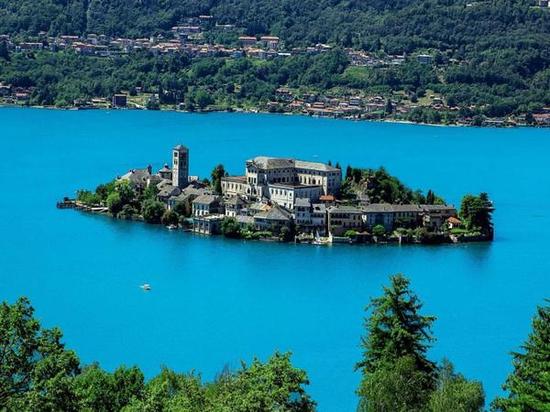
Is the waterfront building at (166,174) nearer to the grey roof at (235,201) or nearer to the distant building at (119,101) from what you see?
the grey roof at (235,201)

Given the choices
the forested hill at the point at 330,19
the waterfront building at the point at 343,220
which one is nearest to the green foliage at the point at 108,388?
the waterfront building at the point at 343,220

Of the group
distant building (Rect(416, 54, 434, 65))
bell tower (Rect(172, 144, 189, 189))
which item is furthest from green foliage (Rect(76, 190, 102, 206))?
distant building (Rect(416, 54, 434, 65))

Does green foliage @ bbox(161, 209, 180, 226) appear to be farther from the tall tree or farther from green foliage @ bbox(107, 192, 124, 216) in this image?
the tall tree

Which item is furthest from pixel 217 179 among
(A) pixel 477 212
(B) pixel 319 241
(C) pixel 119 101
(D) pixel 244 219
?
(C) pixel 119 101

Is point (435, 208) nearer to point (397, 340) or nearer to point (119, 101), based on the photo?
point (397, 340)

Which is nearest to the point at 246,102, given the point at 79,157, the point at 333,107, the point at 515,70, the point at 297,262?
the point at 333,107

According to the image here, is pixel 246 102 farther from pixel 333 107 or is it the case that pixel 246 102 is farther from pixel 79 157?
pixel 79 157
